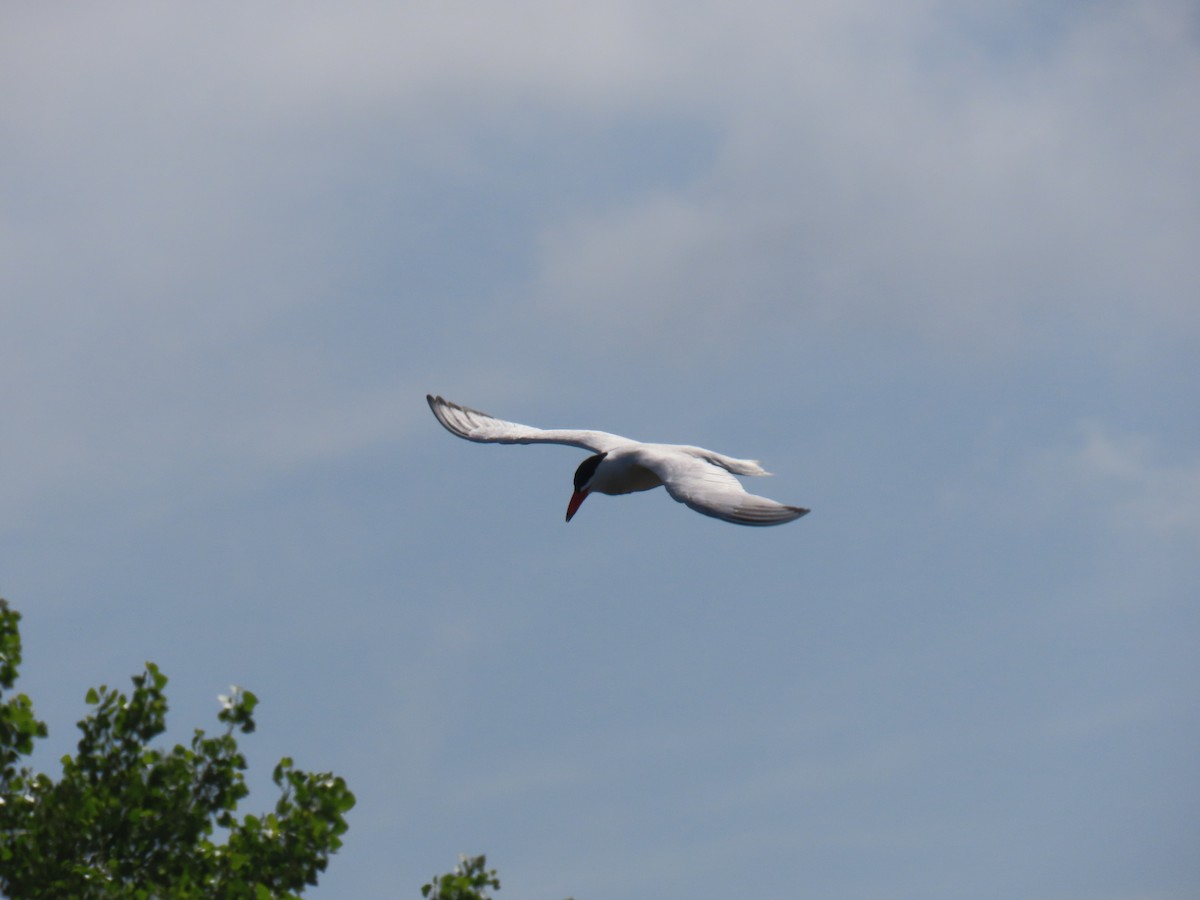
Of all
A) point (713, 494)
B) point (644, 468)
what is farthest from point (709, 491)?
point (644, 468)

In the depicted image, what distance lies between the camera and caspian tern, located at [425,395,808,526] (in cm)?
1126

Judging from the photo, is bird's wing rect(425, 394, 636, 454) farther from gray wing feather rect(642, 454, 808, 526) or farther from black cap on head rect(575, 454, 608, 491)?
gray wing feather rect(642, 454, 808, 526)

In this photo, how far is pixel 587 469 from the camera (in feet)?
54.7

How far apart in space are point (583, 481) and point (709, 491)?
15.6ft

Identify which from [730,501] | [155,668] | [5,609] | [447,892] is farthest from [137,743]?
[730,501]

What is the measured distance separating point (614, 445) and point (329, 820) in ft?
24.8

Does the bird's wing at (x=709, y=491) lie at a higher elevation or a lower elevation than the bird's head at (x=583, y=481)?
lower

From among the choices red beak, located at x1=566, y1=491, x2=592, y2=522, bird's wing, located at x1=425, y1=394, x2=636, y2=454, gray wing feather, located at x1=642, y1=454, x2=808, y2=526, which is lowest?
gray wing feather, located at x1=642, y1=454, x2=808, y2=526

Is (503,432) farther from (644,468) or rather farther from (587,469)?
(644,468)

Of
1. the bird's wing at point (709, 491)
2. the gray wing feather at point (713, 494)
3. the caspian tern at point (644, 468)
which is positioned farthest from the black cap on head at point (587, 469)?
the gray wing feather at point (713, 494)

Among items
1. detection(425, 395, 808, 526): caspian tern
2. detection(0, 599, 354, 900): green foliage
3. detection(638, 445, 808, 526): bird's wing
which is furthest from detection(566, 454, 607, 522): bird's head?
detection(0, 599, 354, 900): green foliage

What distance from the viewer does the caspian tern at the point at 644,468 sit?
36.9 feet

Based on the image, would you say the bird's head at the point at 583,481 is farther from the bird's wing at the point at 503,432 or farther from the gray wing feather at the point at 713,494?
the gray wing feather at the point at 713,494

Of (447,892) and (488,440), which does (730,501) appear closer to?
(447,892)
